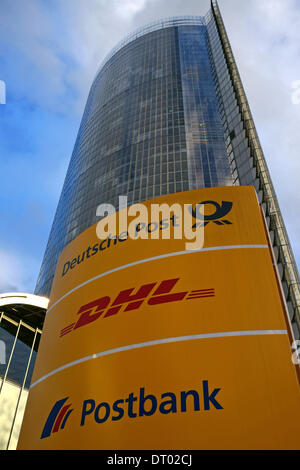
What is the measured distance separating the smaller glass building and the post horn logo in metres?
14.5

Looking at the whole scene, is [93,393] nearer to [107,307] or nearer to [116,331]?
[116,331]

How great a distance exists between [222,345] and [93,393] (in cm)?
539

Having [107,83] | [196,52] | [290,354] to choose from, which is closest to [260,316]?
[290,354]

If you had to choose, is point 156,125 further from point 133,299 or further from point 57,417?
point 57,417

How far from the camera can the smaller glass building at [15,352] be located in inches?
850

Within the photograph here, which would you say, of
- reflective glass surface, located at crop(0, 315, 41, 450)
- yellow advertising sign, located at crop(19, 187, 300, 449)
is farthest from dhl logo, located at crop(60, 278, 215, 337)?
reflective glass surface, located at crop(0, 315, 41, 450)

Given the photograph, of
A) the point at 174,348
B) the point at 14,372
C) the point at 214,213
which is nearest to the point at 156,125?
the point at 14,372

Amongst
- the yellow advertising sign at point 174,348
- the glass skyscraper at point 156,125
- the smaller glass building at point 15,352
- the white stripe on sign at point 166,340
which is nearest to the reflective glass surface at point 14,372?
the smaller glass building at point 15,352

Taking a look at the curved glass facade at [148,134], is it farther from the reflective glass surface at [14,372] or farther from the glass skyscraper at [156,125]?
the reflective glass surface at [14,372]

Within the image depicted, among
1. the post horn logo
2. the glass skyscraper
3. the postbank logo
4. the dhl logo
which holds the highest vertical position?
the glass skyscraper

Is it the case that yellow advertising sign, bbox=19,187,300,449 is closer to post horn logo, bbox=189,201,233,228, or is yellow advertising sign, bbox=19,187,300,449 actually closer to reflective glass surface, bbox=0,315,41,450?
post horn logo, bbox=189,201,233,228

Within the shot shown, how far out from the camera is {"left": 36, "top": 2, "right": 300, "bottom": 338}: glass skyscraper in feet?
214

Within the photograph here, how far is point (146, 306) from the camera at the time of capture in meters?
13.9

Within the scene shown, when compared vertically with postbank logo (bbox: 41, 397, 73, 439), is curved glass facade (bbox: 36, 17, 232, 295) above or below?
above
